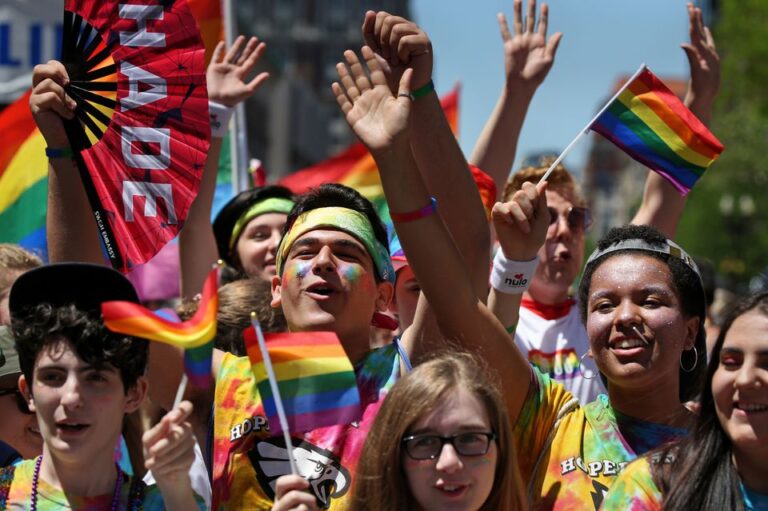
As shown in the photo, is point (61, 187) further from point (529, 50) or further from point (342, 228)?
point (529, 50)

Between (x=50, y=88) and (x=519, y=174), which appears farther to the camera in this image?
(x=519, y=174)

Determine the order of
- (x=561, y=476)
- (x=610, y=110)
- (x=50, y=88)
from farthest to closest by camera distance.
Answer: (x=610, y=110) → (x=50, y=88) → (x=561, y=476)

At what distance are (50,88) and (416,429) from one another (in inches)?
64.8

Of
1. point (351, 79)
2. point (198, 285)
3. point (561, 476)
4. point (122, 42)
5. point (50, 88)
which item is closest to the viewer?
point (561, 476)

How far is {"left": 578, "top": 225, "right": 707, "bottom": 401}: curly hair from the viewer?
3697 millimetres

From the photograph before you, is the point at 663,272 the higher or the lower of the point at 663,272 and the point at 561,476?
the higher

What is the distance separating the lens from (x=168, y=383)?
144 inches

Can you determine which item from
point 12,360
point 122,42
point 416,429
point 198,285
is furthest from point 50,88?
point 416,429

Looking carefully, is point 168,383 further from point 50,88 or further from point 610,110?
point 610,110

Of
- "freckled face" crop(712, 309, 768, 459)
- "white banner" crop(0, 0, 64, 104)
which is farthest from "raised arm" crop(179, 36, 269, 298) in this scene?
"white banner" crop(0, 0, 64, 104)

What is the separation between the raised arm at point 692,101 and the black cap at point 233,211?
1569 mm

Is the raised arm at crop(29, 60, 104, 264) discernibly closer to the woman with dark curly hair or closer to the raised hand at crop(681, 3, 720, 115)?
the woman with dark curly hair

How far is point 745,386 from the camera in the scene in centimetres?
299

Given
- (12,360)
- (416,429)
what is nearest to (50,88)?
(12,360)
